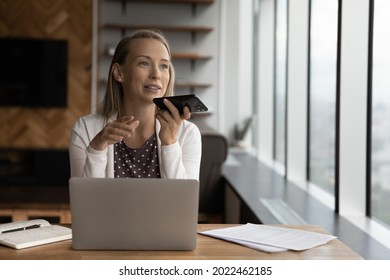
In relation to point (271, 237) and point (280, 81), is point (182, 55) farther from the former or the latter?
point (271, 237)

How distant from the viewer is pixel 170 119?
180 cm

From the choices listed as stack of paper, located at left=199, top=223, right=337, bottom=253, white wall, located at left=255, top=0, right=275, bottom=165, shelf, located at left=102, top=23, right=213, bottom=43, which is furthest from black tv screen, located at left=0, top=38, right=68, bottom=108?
stack of paper, located at left=199, top=223, right=337, bottom=253

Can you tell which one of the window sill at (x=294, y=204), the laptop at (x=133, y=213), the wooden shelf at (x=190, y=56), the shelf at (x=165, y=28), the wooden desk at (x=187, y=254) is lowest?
the window sill at (x=294, y=204)

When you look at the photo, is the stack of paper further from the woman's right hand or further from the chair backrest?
the chair backrest

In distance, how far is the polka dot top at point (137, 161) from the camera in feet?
6.81

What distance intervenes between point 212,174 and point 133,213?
2.69 metres

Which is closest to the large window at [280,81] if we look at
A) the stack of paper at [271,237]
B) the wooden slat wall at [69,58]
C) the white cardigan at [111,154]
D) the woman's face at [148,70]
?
the wooden slat wall at [69,58]

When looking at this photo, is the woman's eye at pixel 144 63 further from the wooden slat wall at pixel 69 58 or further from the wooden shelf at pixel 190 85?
the wooden slat wall at pixel 69 58

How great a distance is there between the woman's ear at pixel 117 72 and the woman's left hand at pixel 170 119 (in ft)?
1.17

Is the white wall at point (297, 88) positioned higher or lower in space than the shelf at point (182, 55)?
lower

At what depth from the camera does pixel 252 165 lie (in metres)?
5.27

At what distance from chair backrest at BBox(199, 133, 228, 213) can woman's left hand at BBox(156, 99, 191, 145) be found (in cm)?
187

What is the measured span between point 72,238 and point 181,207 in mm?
278
